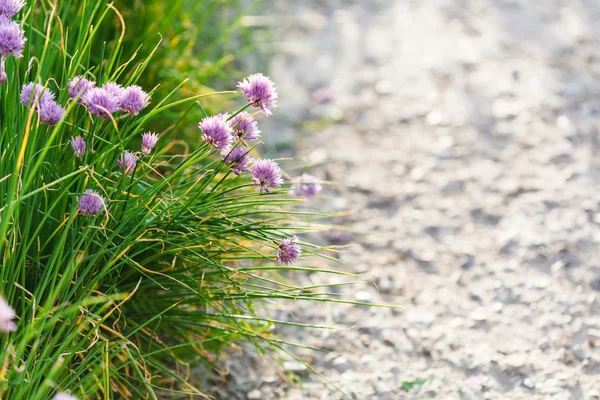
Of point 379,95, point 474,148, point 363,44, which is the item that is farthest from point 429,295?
point 363,44

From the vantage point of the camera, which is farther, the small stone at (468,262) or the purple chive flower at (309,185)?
the small stone at (468,262)

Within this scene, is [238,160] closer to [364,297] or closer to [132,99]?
[132,99]

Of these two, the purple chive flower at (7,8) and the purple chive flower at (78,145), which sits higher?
the purple chive flower at (7,8)

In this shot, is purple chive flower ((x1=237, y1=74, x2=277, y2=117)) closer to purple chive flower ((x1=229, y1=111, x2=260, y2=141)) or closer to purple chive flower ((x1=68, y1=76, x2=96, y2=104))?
purple chive flower ((x1=229, y1=111, x2=260, y2=141))

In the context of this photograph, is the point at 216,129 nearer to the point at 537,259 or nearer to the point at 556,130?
the point at 537,259

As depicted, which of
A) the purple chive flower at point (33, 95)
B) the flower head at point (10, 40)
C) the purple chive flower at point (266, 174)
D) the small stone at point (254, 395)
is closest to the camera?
the flower head at point (10, 40)

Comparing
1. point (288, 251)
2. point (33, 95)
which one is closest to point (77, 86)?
point (33, 95)

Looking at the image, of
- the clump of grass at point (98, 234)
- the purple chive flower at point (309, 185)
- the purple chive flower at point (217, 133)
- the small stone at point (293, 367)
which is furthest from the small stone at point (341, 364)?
the purple chive flower at point (217, 133)

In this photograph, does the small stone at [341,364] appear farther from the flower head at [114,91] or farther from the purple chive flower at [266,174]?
the flower head at [114,91]
